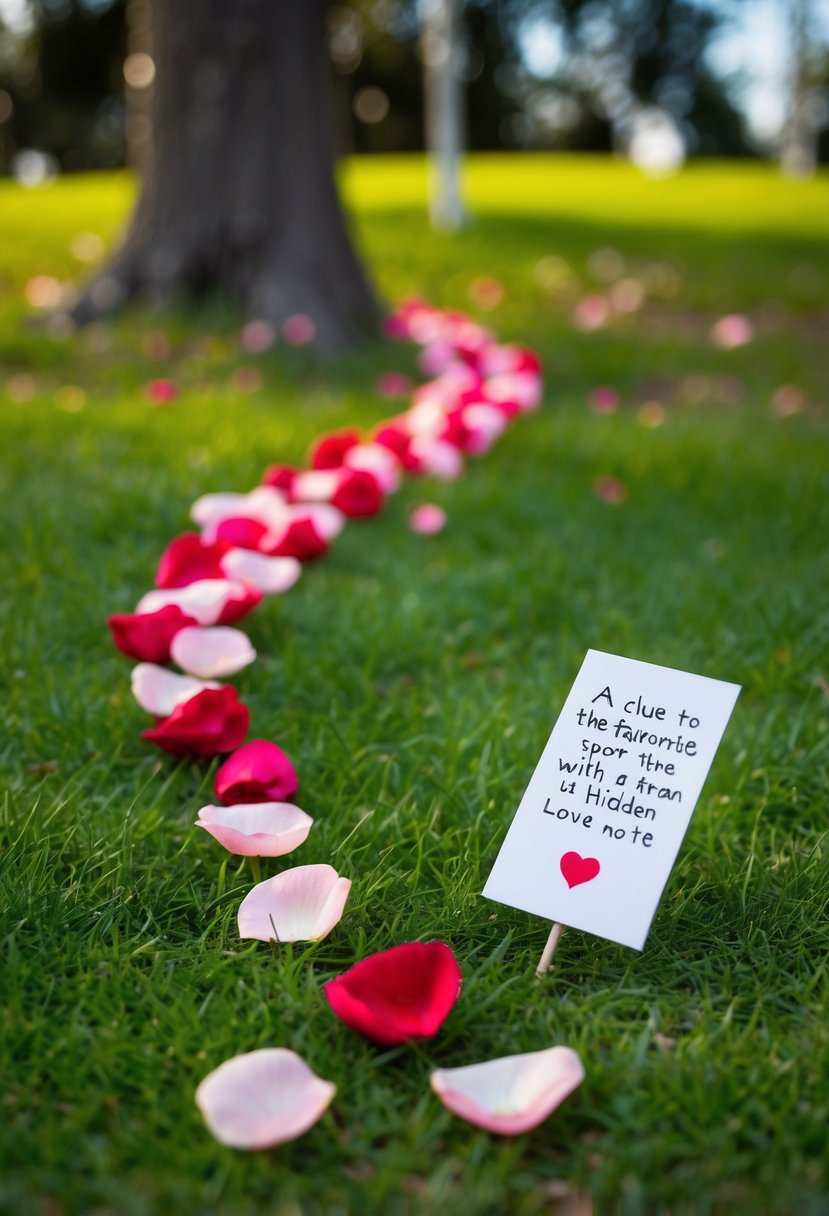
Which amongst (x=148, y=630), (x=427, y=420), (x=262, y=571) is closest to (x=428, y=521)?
(x=427, y=420)

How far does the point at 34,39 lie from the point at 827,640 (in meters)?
27.4

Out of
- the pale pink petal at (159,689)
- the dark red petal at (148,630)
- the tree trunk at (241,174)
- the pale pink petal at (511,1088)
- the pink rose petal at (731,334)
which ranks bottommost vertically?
the pink rose petal at (731,334)

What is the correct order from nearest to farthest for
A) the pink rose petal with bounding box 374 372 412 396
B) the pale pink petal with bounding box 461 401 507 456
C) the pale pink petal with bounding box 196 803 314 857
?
the pale pink petal with bounding box 196 803 314 857 → the pale pink petal with bounding box 461 401 507 456 → the pink rose petal with bounding box 374 372 412 396

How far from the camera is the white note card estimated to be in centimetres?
120

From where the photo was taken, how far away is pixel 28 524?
2.55 m

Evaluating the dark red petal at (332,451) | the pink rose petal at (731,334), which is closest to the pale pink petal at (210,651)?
the dark red petal at (332,451)

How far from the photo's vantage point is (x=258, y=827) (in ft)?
4.60

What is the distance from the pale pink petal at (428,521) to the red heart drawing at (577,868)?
5.25 ft

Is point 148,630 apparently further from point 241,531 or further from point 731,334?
point 731,334

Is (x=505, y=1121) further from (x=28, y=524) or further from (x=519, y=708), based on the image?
(x=28, y=524)

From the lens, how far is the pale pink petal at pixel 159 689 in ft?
5.50

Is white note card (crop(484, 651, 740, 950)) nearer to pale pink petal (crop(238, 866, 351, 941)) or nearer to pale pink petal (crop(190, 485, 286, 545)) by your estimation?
pale pink petal (crop(238, 866, 351, 941))

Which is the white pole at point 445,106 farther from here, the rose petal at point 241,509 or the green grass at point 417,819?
the rose petal at point 241,509

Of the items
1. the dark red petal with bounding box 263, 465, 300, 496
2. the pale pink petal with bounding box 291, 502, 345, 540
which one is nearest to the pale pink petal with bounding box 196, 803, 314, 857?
the pale pink petal with bounding box 291, 502, 345, 540
